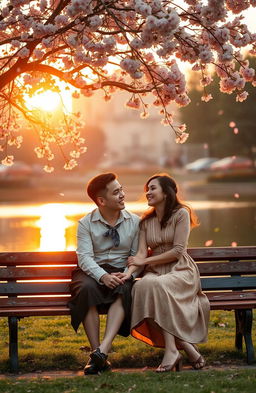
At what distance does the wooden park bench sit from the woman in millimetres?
283

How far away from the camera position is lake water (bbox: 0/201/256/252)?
16.2 metres

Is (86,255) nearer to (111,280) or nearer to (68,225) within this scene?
(111,280)

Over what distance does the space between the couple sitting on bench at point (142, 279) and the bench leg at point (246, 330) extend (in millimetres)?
357

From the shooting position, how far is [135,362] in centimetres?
663

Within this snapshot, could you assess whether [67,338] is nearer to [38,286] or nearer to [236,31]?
[38,286]

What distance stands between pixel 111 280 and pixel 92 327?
367 millimetres

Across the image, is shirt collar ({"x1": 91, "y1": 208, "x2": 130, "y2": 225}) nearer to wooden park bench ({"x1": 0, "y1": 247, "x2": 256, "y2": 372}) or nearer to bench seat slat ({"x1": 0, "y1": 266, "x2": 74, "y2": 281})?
wooden park bench ({"x1": 0, "y1": 247, "x2": 256, "y2": 372})

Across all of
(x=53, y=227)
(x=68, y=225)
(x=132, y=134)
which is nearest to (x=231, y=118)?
(x=68, y=225)

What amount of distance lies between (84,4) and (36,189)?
34.8 m

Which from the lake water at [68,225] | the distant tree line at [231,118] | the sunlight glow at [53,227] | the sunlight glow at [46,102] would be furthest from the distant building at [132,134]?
the sunlight glow at [46,102]

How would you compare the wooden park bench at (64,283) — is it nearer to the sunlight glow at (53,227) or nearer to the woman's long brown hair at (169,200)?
the woman's long brown hair at (169,200)

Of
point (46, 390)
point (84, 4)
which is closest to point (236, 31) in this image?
point (84, 4)

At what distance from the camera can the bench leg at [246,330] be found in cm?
654

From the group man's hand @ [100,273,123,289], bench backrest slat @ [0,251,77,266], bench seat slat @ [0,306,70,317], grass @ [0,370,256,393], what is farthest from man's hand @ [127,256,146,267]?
grass @ [0,370,256,393]
